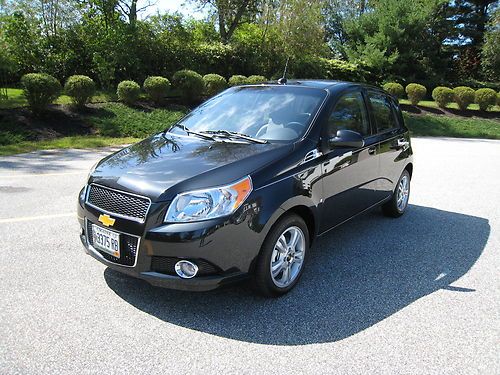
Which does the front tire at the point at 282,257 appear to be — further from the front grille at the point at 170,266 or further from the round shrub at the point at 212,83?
the round shrub at the point at 212,83

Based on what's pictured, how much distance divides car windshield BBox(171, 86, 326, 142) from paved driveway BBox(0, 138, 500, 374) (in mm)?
1298

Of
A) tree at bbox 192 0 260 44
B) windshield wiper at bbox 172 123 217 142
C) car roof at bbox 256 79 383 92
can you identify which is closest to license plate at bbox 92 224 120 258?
windshield wiper at bbox 172 123 217 142

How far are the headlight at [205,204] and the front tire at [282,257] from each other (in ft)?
1.40

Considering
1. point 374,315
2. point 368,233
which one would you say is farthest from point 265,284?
point 368,233

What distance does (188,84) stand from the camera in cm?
1608

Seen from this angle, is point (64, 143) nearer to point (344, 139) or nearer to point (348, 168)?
point (348, 168)

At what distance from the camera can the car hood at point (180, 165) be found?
310 cm

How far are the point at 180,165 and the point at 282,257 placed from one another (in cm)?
106

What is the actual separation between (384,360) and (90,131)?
11373 mm

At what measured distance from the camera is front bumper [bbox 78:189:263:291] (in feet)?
9.64

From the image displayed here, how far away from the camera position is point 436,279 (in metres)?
3.94

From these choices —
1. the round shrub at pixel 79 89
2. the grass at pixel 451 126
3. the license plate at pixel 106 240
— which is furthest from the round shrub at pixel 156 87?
the license plate at pixel 106 240

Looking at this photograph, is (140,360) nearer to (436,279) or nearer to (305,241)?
(305,241)

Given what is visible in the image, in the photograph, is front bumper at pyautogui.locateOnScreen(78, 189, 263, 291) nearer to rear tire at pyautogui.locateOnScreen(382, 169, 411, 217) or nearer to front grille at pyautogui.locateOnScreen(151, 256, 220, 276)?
front grille at pyautogui.locateOnScreen(151, 256, 220, 276)
